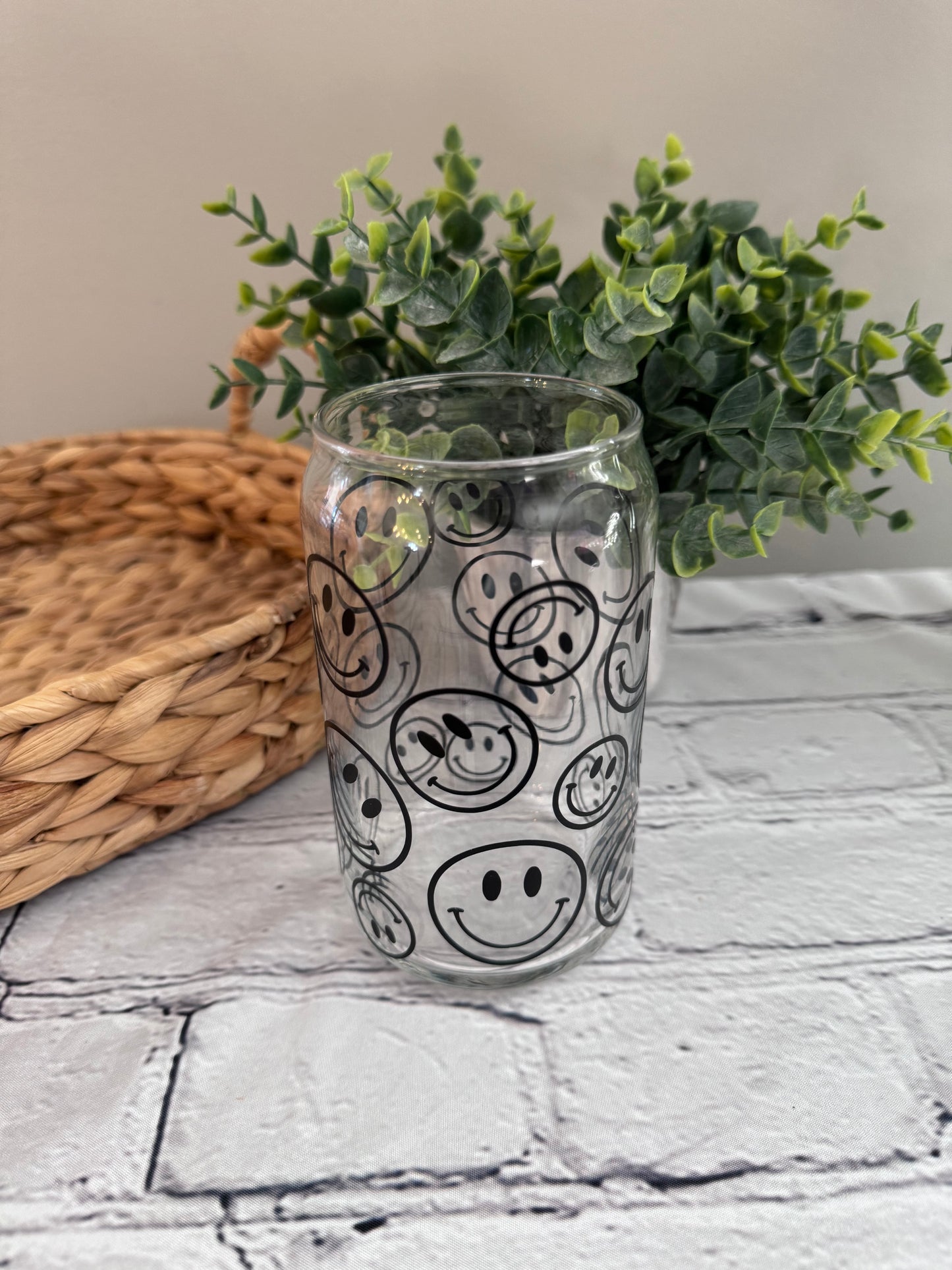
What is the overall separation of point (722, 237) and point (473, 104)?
0.85ft

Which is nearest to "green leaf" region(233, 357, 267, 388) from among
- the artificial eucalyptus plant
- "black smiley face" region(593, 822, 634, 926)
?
the artificial eucalyptus plant

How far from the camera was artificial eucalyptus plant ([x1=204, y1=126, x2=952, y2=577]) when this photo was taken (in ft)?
1.53

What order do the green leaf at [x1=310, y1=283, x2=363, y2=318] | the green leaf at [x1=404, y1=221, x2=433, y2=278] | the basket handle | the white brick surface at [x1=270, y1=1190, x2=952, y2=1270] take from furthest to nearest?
the basket handle, the green leaf at [x1=310, y1=283, x2=363, y2=318], the green leaf at [x1=404, y1=221, x2=433, y2=278], the white brick surface at [x1=270, y1=1190, x2=952, y2=1270]

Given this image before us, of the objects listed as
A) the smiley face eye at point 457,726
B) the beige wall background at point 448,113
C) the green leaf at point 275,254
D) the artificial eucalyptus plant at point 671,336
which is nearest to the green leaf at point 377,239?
the artificial eucalyptus plant at point 671,336

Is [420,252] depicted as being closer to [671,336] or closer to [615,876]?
[671,336]

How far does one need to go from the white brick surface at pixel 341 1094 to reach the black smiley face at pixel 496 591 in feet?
0.55

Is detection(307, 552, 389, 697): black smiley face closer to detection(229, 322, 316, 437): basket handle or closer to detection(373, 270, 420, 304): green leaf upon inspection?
detection(373, 270, 420, 304): green leaf

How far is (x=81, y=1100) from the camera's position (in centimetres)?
41

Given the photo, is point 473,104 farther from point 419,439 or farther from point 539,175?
point 419,439

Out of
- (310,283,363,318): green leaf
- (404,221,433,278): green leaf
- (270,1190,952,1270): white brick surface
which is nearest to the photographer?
(270,1190,952,1270): white brick surface

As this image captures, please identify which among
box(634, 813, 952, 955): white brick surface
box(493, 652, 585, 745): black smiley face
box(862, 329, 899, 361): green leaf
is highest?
box(862, 329, 899, 361): green leaf

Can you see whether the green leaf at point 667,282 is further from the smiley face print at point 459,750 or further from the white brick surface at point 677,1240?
the white brick surface at point 677,1240

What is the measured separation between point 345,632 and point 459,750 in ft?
0.36

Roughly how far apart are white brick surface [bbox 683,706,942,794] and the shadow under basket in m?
0.24
